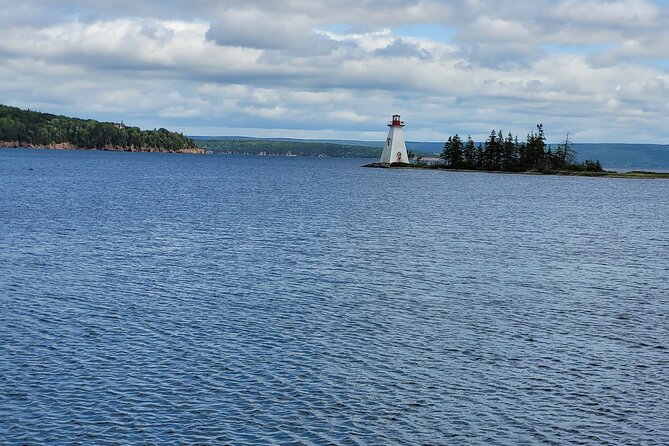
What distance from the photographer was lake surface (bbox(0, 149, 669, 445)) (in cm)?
2408

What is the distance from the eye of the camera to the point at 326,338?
33500 millimetres

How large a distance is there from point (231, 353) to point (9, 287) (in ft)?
57.3

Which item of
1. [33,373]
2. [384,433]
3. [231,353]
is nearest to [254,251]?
[231,353]

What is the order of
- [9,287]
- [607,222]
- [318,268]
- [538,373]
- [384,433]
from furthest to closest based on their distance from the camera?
[607,222] < [318,268] < [9,287] < [538,373] < [384,433]

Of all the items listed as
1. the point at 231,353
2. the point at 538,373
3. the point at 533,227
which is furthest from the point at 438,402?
the point at 533,227

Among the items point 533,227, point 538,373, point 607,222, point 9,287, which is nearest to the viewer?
point 538,373

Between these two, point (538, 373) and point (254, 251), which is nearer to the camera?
point (538, 373)

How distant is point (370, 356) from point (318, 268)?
20570 millimetres

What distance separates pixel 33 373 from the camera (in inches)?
1091

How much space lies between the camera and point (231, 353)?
102ft

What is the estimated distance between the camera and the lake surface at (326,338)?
24078 millimetres

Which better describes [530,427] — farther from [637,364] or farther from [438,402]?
[637,364]

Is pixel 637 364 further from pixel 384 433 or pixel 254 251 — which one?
pixel 254 251

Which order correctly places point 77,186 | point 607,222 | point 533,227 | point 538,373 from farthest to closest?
point 77,186, point 607,222, point 533,227, point 538,373
